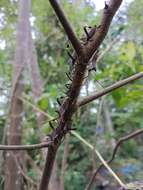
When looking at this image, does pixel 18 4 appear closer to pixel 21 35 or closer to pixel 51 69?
pixel 21 35

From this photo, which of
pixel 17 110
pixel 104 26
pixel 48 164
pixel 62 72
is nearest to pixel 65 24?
pixel 104 26

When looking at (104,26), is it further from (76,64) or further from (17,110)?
(17,110)

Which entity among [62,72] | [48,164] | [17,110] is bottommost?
[48,164]

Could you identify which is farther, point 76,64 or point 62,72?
point 62,72

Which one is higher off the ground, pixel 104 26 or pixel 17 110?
pixel 17 110

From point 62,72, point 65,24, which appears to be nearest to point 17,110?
point 62,72

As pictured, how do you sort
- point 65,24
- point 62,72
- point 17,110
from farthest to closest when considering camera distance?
1. point 62,72
2. point 17,110
3. point 65,24

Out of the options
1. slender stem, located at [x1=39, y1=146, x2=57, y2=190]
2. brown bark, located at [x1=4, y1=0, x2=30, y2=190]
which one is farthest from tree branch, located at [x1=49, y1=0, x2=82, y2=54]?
brown bark, located at [x1=4, y1=0, x2=30, y2=190]

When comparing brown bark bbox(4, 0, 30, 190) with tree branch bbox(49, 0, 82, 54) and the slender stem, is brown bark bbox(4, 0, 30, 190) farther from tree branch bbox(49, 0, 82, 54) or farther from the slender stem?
tree branch bbox(49, 0, 82, 54)

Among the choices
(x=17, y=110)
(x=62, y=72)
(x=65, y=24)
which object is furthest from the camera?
(x=62, y=72)
